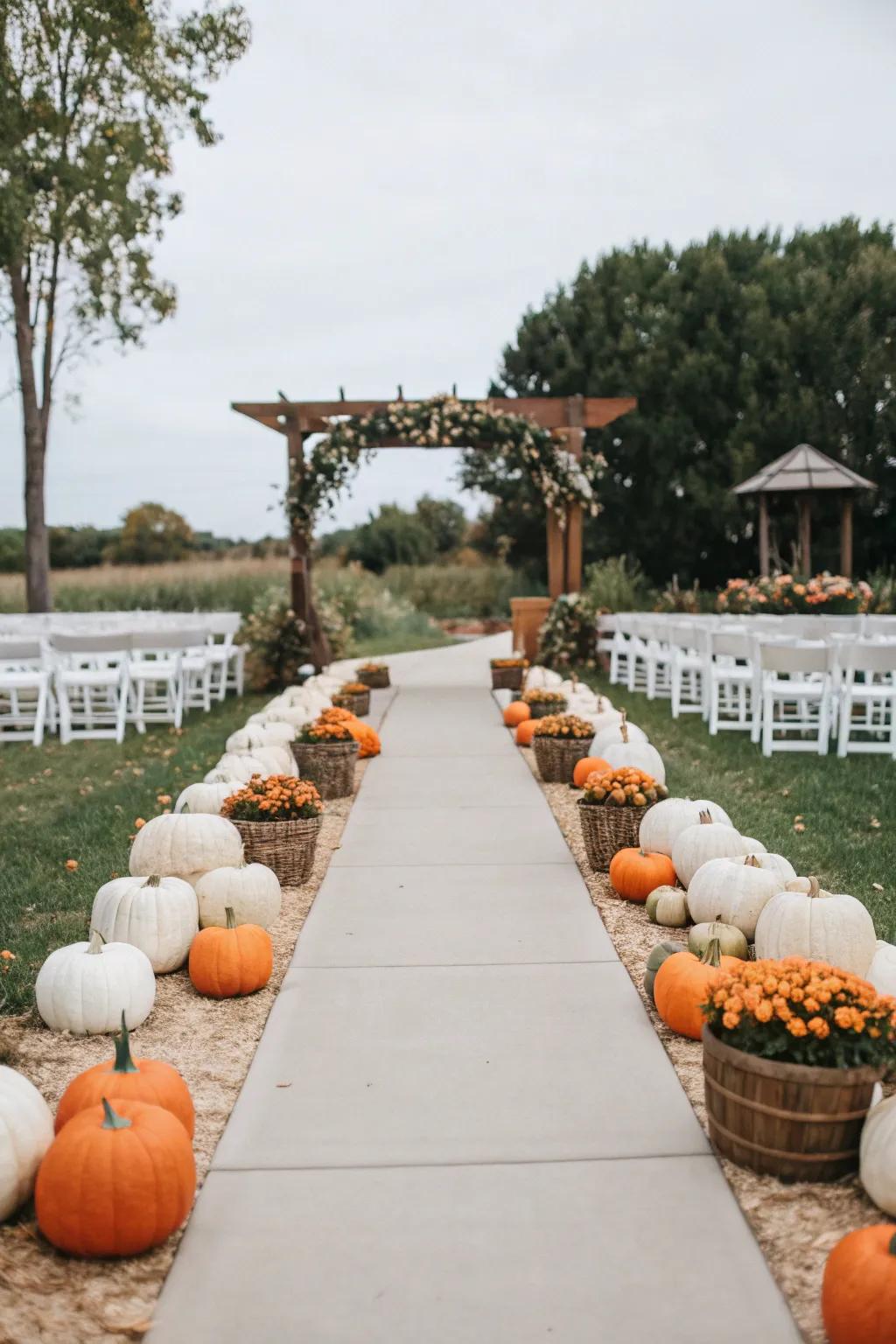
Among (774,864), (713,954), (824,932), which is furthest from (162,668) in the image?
(824,932)

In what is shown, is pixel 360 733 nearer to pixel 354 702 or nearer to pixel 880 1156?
pixel 354 702

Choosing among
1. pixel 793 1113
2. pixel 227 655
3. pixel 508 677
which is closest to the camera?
pixel 793 1113

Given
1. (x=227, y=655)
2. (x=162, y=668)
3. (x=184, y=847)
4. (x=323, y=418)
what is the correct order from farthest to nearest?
1. (x=323, y=418)
2. (x=227, y=655)
3. (x=162, y=668)
4. (x=184, y=847)

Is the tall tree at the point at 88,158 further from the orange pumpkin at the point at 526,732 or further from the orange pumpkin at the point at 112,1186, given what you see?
the orange pumpkin at the point at 112,1186

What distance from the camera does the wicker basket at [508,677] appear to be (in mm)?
11398

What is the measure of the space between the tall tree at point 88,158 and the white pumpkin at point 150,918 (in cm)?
1075

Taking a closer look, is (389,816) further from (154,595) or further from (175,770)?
(154,595)

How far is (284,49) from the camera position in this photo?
1328 centimetres

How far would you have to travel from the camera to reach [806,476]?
14953 millimetres

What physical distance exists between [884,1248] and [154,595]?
15.8 m

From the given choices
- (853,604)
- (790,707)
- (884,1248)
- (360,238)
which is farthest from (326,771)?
(360,238)

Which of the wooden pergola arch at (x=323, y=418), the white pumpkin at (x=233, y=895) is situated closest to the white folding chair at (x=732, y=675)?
the wooden pergola arch at (x=323, y=418)

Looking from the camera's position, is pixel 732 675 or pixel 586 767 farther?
pixel 732 675

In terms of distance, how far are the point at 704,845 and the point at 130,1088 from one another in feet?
8.32
